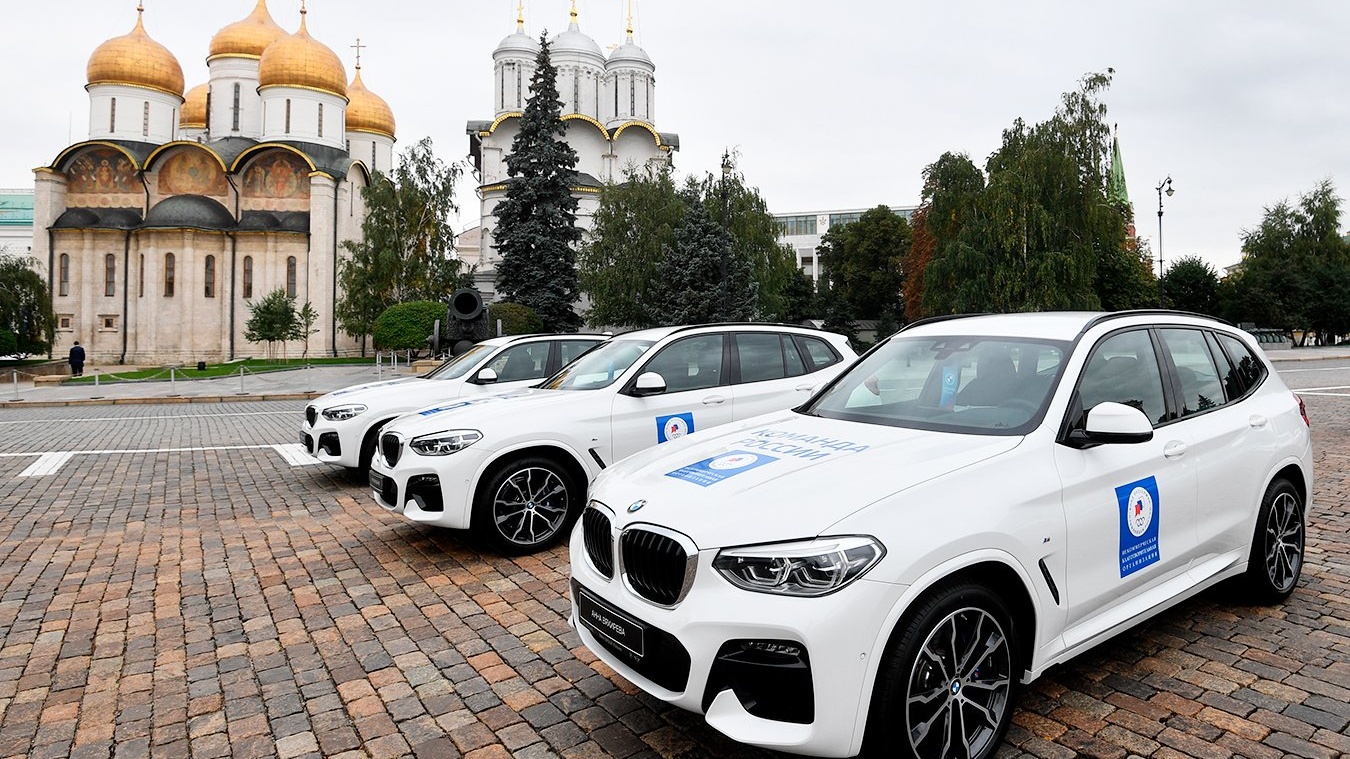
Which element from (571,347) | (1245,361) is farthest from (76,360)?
(1245,361)

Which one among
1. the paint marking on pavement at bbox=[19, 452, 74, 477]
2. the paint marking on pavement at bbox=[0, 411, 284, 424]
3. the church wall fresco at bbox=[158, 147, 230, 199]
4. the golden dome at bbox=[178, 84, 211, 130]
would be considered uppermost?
the golden dome at bbox=[178, 84, 211, 130]

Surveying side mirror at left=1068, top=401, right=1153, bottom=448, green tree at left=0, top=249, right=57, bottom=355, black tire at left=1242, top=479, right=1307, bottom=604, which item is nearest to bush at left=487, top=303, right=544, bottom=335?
green tree at left=0, top=249, right=57, bottom=355

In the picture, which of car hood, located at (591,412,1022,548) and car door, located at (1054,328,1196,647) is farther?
car door, located at (1054,328,1196,647)

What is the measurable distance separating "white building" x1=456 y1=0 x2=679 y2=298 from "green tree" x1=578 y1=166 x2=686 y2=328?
40.5 ft

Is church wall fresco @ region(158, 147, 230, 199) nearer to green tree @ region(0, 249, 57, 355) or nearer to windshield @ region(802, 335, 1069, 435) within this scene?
green tree @ region(0, 249, 57, 355)

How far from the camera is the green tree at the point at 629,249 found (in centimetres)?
4322

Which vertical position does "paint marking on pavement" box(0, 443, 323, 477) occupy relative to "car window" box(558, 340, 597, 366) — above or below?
below

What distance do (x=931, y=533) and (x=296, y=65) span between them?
62287 millimetres

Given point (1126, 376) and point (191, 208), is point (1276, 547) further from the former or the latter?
point (191, 208)

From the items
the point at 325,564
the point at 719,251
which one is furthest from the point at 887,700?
the point at 719,251

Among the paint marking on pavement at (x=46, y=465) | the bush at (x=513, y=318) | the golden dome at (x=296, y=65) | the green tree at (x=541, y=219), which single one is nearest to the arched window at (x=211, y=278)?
the golden dome at (x=296, y=65)

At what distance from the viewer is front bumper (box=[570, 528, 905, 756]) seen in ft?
8.44

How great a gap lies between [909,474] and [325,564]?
4629mm

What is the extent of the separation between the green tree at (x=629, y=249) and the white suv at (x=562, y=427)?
35.0 metres
